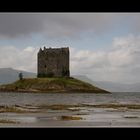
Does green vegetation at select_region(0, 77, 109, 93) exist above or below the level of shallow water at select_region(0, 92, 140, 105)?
above

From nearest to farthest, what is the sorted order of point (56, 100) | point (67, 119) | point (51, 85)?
point (67, 119)
point (56, 100)
point (51, 85)

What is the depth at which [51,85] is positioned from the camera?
9912 centimetres

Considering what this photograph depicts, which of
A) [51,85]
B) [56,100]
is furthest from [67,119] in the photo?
[51,85]

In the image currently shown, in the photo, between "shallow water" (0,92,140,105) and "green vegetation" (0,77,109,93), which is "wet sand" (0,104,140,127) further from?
"green vegetation" (0,77,109,93)

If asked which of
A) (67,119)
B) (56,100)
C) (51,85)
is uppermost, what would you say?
(51,85)

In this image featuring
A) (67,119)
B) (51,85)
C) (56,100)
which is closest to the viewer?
(67,119)

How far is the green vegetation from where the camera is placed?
96875mm

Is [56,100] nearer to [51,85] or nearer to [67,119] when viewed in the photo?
[67,119]

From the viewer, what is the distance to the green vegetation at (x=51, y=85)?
9688 centimetres

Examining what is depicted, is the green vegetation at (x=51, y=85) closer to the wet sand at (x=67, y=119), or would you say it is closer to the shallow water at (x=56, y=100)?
the shallow water at (x=56, y=100)

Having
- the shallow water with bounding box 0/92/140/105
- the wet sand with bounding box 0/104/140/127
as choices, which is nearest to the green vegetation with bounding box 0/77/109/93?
the shallow water with bounding box 0/92/140/105

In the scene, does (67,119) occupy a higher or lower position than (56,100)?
lower
